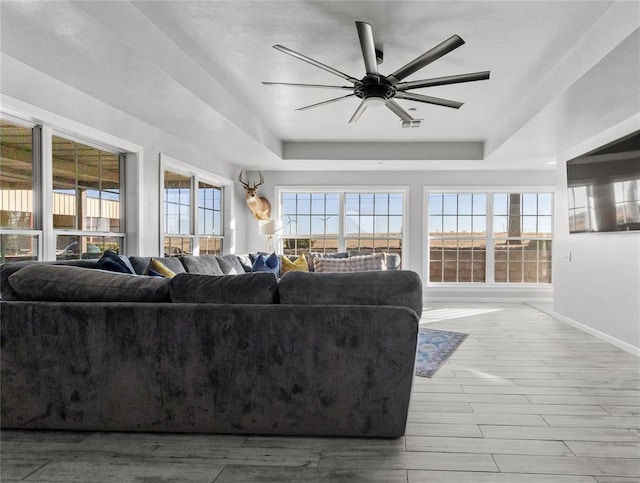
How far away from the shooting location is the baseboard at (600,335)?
3.99 m

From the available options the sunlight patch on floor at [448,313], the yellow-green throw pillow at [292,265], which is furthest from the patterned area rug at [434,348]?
the yellow-green throw pillow at [292,265]

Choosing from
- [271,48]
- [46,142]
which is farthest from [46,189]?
[271,48]

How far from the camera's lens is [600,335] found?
15.1 ft

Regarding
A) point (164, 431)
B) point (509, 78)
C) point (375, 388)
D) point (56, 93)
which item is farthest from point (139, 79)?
point (509, 78)

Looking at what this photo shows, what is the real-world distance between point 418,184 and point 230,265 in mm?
3769

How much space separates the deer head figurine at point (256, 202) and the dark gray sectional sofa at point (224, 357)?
16.1 feet

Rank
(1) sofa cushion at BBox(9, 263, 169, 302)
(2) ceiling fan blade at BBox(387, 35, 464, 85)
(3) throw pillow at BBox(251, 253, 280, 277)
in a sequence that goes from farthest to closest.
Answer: (3) throw pillow at BBox(251, 253, 280, 277), (2) ceiling fan blade at BBox(387, 35, 464, 85), (1) sofa cushion at BBox(9, 263, 169, 302)

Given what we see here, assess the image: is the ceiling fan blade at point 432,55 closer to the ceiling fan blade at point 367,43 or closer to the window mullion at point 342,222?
the ceiling fan blade at point 367,43

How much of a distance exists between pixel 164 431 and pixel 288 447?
652mm

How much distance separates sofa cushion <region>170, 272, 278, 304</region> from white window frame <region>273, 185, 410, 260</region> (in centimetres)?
549

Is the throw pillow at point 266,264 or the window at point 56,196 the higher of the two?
the window at point 56,196

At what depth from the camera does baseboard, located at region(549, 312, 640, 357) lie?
13.1 feet

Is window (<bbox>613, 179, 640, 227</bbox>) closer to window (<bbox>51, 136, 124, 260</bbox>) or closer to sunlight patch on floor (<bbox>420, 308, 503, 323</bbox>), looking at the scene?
sunlight patch on floor (<bbox>420, 308, 503, 323</bbox>)

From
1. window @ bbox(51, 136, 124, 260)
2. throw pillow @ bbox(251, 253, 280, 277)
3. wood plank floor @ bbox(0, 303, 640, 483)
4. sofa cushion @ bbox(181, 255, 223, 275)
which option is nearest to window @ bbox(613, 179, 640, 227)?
wood plank floor @ bbox(0, 303, 640, 483)
